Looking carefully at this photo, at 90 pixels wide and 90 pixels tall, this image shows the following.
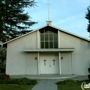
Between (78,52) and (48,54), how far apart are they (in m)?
3.72

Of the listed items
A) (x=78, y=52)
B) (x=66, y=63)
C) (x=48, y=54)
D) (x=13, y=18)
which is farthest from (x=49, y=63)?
(x=13, y=18)

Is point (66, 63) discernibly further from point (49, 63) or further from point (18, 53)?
point (18, 53)

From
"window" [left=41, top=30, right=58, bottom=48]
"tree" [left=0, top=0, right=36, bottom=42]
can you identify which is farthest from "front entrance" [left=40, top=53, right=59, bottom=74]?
"tree" [left=0, top=0, right=36, bottom=42]

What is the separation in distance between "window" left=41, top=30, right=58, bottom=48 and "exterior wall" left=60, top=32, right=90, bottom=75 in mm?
790

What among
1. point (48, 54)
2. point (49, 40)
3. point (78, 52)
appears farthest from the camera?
point (48, 54)

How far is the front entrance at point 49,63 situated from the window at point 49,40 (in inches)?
47.2

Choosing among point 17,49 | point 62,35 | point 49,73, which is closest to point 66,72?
point 49,73

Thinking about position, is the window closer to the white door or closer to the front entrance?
the front entrance

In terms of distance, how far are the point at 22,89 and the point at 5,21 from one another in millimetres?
26630

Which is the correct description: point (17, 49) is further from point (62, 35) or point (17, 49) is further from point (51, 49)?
point (62, 35)

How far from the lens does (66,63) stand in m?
22.7

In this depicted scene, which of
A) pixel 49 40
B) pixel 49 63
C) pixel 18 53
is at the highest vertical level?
pixel 49 40

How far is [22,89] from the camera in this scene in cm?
1168

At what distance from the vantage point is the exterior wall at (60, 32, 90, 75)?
2239cm
